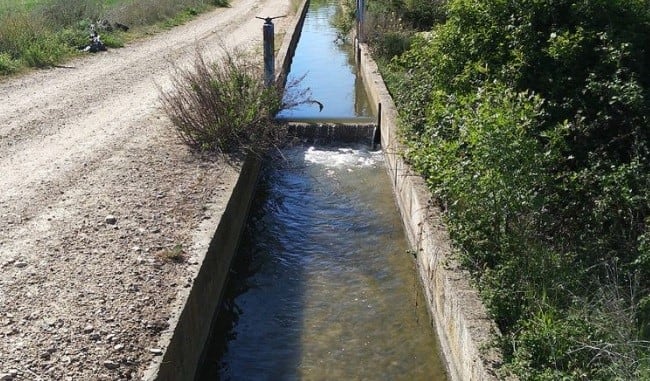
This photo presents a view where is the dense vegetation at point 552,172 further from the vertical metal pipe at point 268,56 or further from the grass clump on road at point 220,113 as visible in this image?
the vertical metal pipe at point 268,56

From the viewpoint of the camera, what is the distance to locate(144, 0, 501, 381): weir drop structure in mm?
5246

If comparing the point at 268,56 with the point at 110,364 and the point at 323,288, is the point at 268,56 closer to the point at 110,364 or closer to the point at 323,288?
the point at 323,288

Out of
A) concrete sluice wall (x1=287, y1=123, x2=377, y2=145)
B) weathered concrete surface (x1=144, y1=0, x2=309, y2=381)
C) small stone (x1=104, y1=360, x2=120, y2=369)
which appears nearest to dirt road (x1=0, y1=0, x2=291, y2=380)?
small stone (x1=104, y1=360, x2=120, y2=369)

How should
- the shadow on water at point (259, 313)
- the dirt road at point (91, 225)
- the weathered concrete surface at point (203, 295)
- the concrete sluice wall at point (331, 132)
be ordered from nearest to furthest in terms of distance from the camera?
the dirt road at point (91, 225), the weathered concrete surface at point (203, 295), the shadow on water at point (259, 313), the concrete sluice wall at point (331, 132)

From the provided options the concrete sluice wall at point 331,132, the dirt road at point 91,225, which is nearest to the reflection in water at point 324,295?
the dirt road at point 91,225

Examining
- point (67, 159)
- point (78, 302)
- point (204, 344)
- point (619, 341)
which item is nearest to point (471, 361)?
point (619, 341)

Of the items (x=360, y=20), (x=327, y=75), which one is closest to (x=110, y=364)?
(x=327, y=75)

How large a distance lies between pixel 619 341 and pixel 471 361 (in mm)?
1187

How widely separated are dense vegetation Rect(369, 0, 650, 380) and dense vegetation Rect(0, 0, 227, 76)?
34.9 feet

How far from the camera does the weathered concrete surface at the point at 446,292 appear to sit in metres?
5.27

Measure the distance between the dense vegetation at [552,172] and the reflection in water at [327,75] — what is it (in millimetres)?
5063

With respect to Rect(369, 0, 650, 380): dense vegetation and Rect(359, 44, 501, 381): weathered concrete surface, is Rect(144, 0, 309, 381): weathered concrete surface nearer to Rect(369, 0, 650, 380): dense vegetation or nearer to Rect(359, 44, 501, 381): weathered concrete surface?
Rect(359, 44, 501, 381): weathered concrete surface

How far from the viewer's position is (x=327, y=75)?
1866 cm

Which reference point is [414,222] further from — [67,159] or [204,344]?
[67,159]
